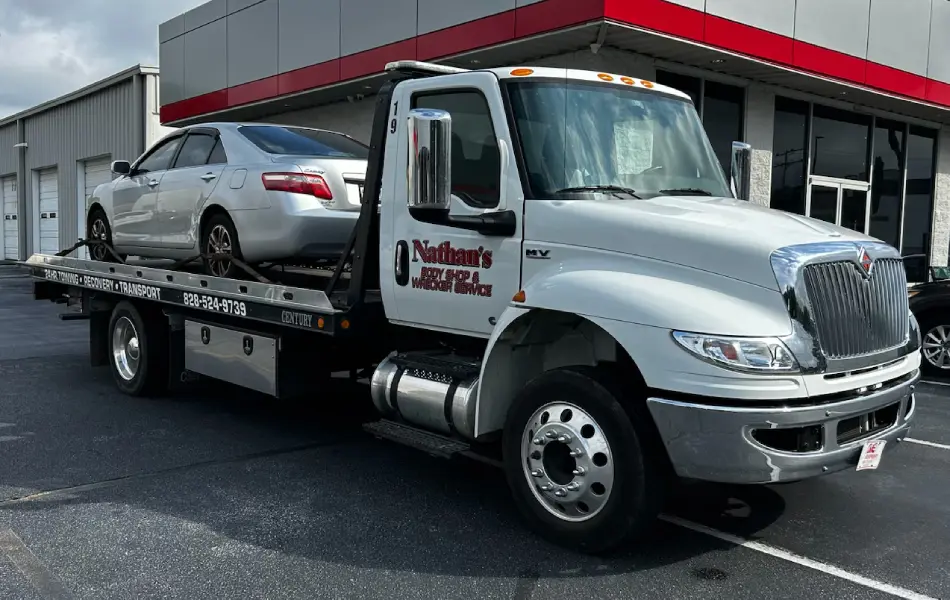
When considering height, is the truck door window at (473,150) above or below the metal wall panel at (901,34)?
below

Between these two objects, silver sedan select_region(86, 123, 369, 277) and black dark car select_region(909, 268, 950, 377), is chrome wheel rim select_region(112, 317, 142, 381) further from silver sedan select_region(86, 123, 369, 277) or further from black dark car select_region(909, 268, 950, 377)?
black dark car select_region(909, 268, 950, 377)

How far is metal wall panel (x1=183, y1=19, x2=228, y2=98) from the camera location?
19328 mm

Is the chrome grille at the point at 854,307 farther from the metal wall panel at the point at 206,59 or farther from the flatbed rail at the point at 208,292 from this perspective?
the metal wall panel at the point at 206,59

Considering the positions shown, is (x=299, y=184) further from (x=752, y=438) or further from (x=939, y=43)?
(x=939, y=43)

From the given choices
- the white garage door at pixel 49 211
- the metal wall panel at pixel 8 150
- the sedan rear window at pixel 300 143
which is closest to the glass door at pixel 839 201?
the sedan rear window at pixel 300 143

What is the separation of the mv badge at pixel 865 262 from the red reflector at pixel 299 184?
383 cm

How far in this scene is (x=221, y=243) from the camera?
7035 mm

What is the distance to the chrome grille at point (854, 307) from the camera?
387 centimetres

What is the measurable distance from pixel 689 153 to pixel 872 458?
6.74 feet

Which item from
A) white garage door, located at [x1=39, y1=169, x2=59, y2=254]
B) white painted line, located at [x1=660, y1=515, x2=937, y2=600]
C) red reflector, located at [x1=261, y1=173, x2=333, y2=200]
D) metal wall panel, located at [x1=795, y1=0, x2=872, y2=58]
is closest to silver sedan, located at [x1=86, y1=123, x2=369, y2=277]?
red reflector, located at [x1=261, y1=173, x2=333, y2=200]

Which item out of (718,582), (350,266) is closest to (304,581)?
(718,582)

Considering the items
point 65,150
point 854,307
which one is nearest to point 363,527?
point 854,307

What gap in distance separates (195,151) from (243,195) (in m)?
1.33

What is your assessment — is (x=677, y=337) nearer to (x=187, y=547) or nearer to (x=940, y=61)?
(x=187, y=547)
